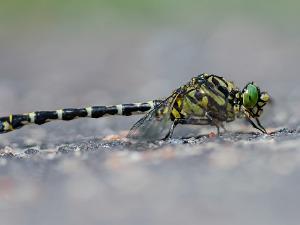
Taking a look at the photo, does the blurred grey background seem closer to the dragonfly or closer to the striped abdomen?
the striped abdomen

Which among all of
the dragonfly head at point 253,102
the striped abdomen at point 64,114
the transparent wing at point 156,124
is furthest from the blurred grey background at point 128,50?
the dragonfly head at point 253,102

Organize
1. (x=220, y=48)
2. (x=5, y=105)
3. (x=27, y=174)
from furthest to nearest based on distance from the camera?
(x=220, y=48)
(x=5, y=105)
(x=27, y=174)

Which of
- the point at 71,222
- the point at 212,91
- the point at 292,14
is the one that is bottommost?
the point at 71,222

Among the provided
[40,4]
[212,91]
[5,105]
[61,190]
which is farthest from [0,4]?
[61,190]

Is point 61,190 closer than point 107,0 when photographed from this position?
Yes

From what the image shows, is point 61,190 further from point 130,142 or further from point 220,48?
point 220,48

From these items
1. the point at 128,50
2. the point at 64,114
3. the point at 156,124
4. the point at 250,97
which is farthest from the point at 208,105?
the point at 128,50

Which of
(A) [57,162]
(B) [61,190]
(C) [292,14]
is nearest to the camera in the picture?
(B) [61,190]
